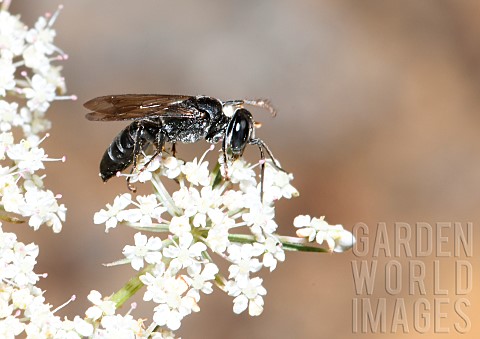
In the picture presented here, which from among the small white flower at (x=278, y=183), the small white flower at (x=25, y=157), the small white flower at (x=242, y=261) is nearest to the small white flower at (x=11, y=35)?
the small white flower at (x=25, y=157)

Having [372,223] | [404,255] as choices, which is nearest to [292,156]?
[372,223]

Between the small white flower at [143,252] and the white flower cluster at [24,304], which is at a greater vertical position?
the small white flower at [143,252]

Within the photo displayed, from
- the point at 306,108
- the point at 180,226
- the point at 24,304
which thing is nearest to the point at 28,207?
the point at 24,304

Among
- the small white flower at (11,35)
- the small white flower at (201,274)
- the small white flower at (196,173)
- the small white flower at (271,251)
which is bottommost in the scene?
the small white flower at (201,274)

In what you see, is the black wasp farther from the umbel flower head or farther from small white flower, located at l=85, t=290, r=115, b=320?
Answer: small white flower, located at l=85, t=290, r=115, b=320

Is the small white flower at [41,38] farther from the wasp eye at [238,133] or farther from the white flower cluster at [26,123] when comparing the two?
the wasp eye at [238,133]

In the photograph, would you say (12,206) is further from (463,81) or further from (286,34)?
(463,81)
